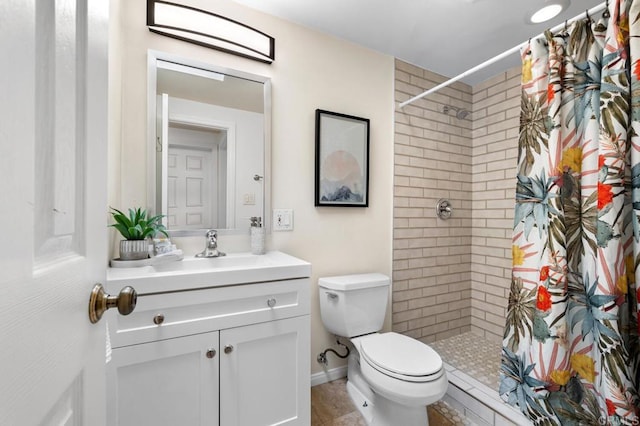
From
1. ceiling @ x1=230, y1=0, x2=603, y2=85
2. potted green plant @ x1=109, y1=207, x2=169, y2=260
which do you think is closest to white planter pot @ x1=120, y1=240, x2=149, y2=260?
potted green plant @ x1=109, y1=207, x2=169, y2=260

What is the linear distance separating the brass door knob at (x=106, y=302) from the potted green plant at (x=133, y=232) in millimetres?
840

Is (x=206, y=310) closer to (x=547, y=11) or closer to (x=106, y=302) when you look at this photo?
(x=106, y=302)

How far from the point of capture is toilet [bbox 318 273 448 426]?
49.0 inches

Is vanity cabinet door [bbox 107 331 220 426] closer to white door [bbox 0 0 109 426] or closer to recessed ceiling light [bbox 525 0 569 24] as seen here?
white door [bbox 0 0 109 426]

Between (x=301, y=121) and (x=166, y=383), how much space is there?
1.54 meters

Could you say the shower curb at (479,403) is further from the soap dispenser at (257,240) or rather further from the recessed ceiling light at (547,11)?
the recessed ceiling light at (547,11)

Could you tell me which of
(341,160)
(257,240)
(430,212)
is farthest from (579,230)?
(257,240)

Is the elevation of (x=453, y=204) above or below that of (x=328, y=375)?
above

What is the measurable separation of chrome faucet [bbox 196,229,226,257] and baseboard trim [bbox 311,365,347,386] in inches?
40.5

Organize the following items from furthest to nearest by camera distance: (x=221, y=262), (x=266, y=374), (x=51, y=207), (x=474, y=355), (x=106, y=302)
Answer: (x=474, y=355) < (x=221, y=262) < (x=266, y=374) < (x=106, y=302) < (x=51, y=207)

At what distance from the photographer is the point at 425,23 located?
1.77 m

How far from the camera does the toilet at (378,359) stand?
1.25 m

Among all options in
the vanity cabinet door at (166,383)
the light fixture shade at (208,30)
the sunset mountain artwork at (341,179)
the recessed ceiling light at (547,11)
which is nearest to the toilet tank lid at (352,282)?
the sunset mountain artwork at (341,179)

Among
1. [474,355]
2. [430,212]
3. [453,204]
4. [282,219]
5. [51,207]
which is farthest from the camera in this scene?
[453,204]
